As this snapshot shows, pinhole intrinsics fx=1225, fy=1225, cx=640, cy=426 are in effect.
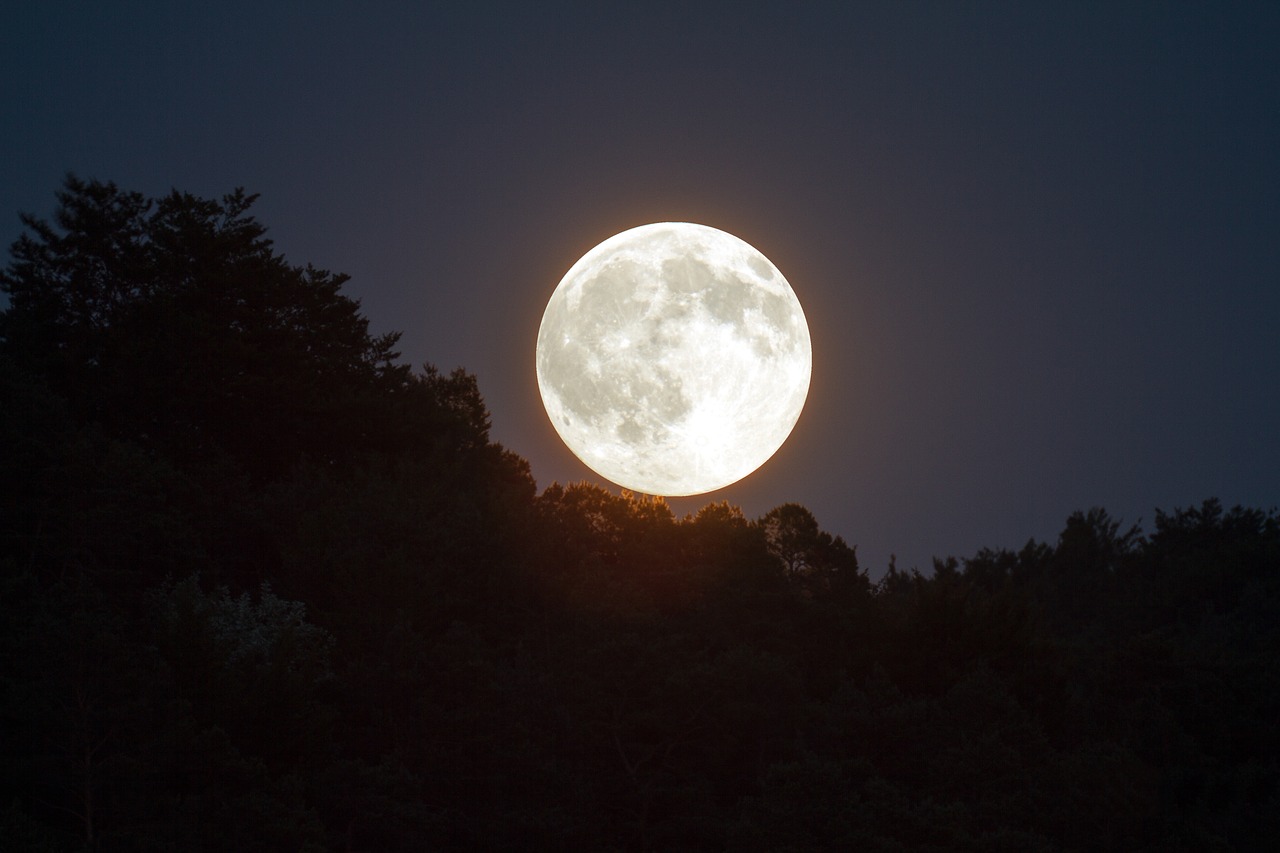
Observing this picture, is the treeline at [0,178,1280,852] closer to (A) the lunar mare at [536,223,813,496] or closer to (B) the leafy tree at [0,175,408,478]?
(B) the leafy tree at [0,175,408,478]

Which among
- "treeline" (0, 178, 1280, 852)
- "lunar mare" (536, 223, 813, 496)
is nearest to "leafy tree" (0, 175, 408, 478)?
"treeline" (0, 178, 1280, 852)

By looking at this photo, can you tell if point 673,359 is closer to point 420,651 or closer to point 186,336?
point 420,651

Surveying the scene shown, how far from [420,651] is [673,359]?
10120 millimetres

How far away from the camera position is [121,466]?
31266 millimetres

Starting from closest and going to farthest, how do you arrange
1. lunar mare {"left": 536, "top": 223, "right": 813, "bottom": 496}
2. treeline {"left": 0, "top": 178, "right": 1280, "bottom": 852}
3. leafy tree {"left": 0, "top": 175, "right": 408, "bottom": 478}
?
treeline {"left": 0, "top": 178, "right": 1280, "bottom": 852}, lunar mare {"left": 536, "top": 223, "right": 813, "bottom": 496}, leafy tree {"left": 0, "top": 175, "right": 408, "bottom": 478}

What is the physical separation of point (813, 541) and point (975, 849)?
69.4 ft

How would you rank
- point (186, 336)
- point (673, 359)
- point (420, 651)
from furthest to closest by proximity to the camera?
1. point (186, 336)
2. point (673, 359)
3. point (420, 651)

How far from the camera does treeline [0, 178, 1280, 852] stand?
78.8 ft

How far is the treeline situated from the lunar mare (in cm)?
Result: 568

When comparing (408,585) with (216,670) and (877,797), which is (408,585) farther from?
(877,797)

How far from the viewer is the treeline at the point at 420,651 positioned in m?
24.0

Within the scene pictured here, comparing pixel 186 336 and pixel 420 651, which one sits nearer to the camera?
pixel 420 651

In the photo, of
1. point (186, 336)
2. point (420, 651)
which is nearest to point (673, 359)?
point (420, 651)

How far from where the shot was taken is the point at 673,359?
108 ft
